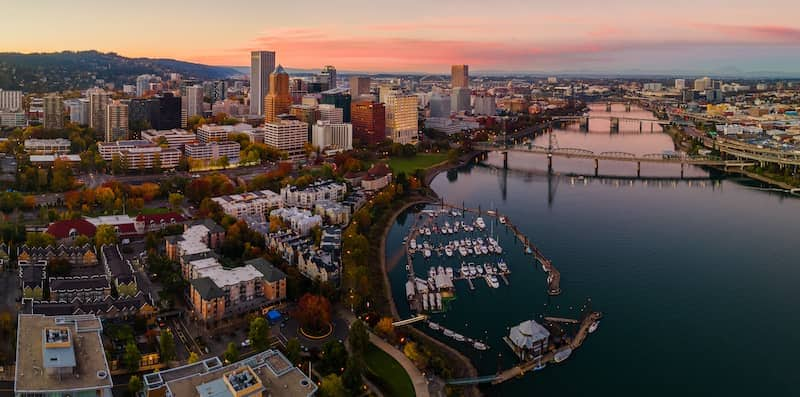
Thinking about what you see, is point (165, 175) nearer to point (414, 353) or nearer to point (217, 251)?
point (217, 251)

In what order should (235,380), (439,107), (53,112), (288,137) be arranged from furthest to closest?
(439,107) → (53,112) → (288,137) → (235,380)

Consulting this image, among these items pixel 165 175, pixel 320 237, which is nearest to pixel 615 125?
pixel 165 175

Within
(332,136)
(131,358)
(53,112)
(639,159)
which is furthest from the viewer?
(332,136)

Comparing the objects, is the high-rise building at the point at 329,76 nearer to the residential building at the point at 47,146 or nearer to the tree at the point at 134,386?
the residential building at the point at 47,146

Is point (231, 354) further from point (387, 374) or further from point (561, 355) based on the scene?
point (561, 355)

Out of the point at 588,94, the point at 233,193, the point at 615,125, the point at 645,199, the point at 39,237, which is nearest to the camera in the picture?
the point at 39,237

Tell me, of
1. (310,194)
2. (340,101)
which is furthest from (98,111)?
(310,194)
